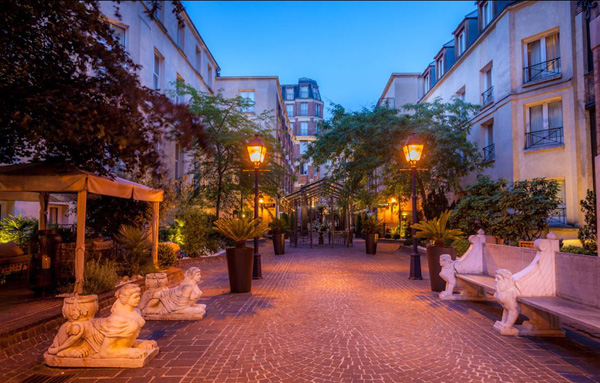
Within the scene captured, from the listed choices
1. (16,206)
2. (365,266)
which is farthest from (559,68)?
(16,206)

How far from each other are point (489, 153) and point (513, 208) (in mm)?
8352

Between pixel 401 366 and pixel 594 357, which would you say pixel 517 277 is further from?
pixel 401 366

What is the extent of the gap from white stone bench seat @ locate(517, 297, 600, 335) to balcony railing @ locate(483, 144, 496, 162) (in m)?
15.3

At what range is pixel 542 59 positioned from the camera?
17359mm

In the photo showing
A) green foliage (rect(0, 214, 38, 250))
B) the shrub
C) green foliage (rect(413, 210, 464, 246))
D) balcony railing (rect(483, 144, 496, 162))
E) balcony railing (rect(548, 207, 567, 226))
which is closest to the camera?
green foliage (rect(413, 210, 464, 246))

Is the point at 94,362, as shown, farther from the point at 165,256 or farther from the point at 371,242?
the point at 371,242

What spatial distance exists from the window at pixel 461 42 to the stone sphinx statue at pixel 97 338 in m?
23.8

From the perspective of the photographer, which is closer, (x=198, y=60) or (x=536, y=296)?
(x=536, y=296)

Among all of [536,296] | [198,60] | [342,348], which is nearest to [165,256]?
[342,348]

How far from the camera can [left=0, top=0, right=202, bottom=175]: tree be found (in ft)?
15.2

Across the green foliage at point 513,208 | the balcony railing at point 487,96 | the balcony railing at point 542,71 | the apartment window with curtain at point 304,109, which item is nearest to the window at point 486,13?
the balcony railing at point 487,96

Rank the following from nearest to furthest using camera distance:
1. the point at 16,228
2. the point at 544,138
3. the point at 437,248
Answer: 1. the point at 437,248
2. the point at 16,228
3. the point at 544,138

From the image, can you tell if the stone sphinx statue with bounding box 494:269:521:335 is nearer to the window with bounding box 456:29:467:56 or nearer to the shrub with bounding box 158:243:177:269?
the shrub with bounding box 158:243:177:269

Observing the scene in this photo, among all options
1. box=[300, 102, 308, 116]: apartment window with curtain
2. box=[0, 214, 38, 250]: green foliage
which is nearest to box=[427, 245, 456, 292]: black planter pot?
box=[0, 214, 38, 250]: green foliage
